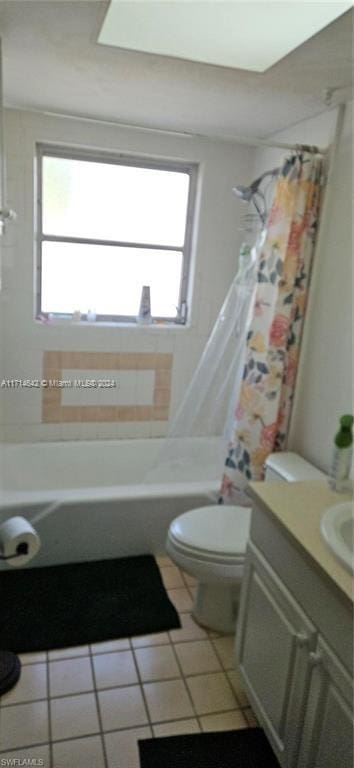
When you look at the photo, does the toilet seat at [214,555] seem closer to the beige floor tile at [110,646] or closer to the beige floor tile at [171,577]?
the beige floor tile at [171,577]

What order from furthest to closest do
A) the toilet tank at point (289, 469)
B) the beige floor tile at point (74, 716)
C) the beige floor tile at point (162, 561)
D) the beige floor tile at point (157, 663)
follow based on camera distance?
the beige floor tile at point (162, 561) → the toilet tank at point (289, 469) → the beige floor tile at point (157, 663) → the beige floor tile at point (74, 716)

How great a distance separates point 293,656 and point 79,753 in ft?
2.51

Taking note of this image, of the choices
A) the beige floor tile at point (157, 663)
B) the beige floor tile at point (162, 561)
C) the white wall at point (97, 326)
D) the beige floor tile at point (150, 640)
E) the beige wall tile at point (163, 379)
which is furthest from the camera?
the beige wall tile at point (163, 379)

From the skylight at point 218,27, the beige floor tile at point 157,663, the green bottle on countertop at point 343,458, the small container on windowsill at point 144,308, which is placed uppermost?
the skylight at point 218,27

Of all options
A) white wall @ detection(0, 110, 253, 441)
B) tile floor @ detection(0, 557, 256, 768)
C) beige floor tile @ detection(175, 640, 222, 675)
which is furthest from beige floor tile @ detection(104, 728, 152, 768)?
white wall @ detection(0, 110, 253, 441)

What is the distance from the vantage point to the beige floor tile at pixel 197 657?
184cm

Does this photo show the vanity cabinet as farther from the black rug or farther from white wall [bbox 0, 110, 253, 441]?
white wall [bbox 0, 110, 253, 441]

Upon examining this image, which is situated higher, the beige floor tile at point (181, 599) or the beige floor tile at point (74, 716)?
the beige floor tile at point (181, 599)

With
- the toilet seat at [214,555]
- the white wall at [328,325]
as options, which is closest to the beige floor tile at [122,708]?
the toilet seat at [214,555]

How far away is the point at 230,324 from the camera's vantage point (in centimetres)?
248

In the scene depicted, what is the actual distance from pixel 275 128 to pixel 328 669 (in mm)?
2489

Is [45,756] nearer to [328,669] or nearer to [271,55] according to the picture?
[328,669]

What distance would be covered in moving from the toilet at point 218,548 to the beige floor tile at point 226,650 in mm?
38

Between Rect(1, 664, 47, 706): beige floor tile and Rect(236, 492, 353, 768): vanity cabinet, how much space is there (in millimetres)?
711
